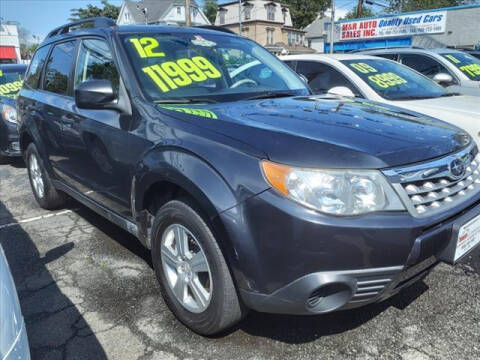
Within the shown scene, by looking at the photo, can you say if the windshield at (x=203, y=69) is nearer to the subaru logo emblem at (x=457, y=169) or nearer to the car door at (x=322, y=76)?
the subaru logo emblem at (x=457, y=169)

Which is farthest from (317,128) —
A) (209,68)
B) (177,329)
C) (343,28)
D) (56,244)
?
(343,28)

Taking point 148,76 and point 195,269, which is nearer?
point 195,269

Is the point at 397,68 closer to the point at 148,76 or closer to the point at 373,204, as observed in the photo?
the point at 148,76

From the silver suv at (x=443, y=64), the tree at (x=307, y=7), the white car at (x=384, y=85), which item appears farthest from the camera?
the tree at (x=307, y=7)

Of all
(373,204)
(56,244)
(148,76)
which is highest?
(148,76)

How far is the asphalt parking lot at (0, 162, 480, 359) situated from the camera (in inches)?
89.6

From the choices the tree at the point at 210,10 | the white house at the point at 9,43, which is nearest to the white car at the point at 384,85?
the white house at the point at 9,43

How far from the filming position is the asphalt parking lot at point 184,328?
2.28 m

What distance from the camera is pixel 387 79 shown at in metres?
5.17

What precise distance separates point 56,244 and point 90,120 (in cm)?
136

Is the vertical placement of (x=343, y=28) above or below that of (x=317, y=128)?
above

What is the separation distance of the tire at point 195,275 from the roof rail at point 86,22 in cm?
177

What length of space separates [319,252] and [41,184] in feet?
12.1

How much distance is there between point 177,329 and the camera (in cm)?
247
